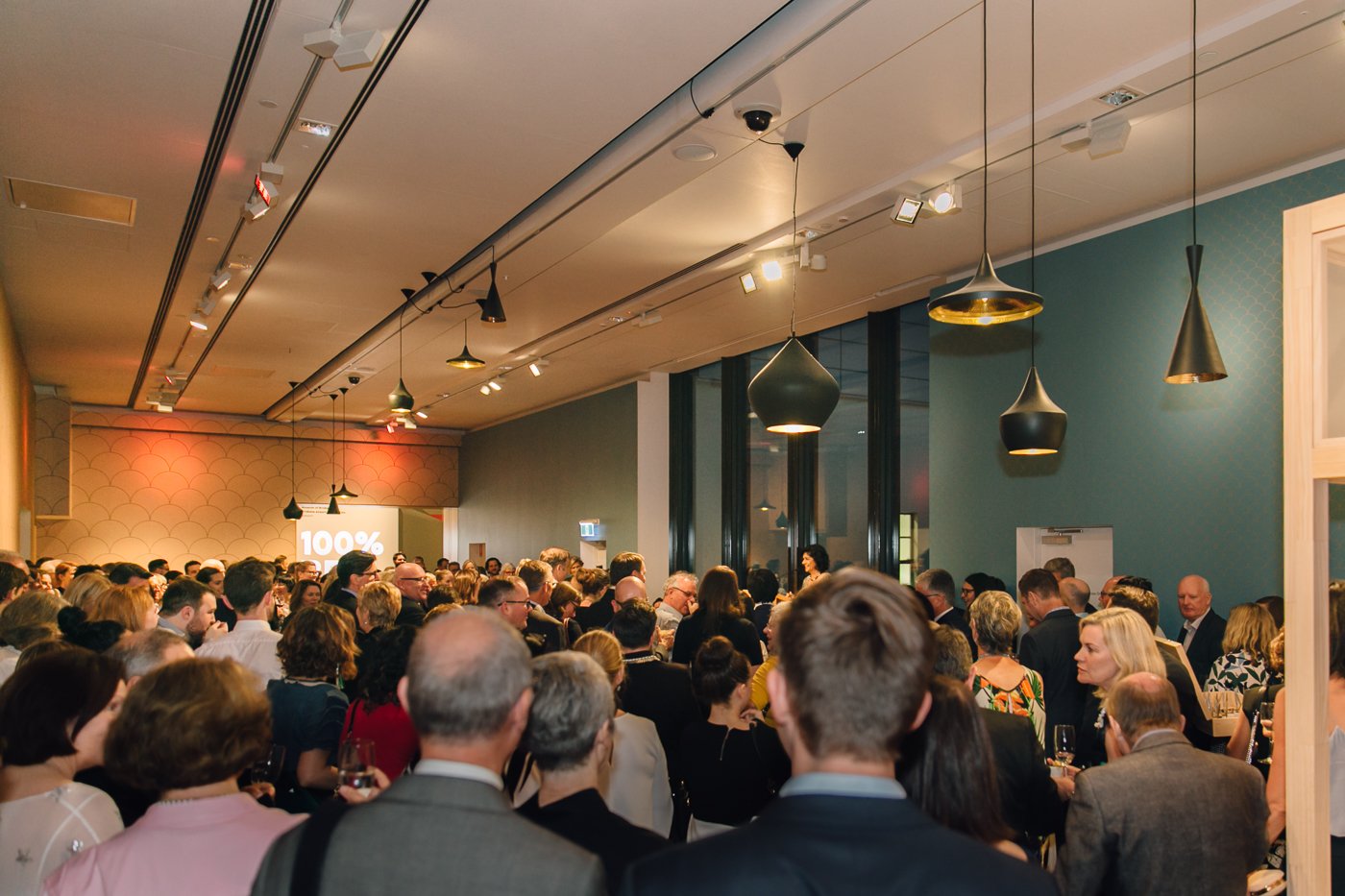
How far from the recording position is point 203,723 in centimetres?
189

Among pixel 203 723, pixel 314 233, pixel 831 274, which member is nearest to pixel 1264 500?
pixel 831 274

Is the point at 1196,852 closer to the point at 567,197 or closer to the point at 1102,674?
the point at 1102,674

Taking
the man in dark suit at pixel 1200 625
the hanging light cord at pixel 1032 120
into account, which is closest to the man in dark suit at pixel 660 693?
the hanging light cord at pixel 1032 120

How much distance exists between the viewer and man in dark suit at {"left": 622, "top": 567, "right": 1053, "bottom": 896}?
1.21 meters

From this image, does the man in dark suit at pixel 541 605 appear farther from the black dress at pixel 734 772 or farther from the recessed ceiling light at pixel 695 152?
the recessed ceiling light at pixel 695 152

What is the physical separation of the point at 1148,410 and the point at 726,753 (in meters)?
4.32

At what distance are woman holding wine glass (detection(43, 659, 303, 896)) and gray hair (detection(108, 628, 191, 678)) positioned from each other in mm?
1161

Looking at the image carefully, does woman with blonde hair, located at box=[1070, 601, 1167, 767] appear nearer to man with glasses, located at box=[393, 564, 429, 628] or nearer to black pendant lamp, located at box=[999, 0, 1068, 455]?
black pendant lamp, located at box=[999, 0, 1068, 455]

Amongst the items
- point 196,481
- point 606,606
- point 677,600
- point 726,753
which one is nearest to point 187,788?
point 726,753

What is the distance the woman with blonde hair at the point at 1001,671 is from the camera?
3.86 meters

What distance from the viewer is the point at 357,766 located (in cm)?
215

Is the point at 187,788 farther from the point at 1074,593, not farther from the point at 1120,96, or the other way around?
the point at 1074,593

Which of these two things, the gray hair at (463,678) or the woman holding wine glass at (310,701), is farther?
the woman holding wine glass at (310,701)

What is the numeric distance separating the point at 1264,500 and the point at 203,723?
18.8 ft
